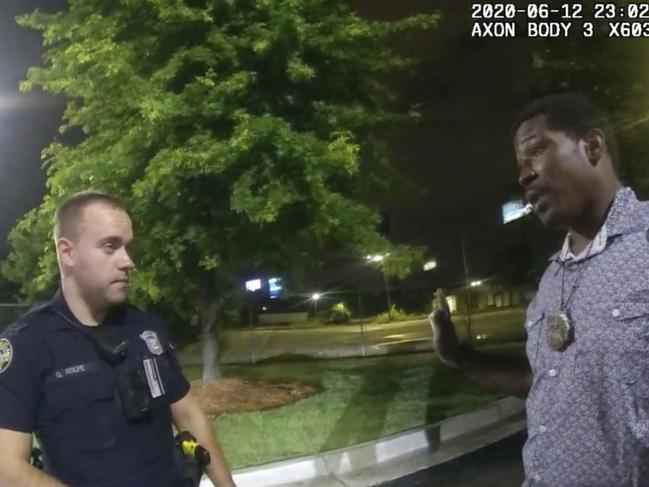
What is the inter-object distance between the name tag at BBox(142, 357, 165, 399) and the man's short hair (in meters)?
1.27

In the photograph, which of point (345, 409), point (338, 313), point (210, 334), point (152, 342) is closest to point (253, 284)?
point (210, 334)

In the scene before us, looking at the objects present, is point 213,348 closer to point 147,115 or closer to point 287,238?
point 287,238

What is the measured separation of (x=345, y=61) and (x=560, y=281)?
27.1 feet

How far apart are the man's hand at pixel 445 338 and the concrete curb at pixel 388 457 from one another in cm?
470

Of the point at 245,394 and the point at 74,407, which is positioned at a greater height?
the point at 74,407

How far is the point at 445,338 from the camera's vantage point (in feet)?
6.79

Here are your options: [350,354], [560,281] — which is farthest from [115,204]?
[350,354]

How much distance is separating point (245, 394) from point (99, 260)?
27.0ft

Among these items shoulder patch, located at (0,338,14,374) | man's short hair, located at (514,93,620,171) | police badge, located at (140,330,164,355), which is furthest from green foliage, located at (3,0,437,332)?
man's short hair, located at (514,93,620,171)

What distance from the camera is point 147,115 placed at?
328 inches

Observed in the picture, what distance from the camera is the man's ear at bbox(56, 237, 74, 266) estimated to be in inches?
89.5

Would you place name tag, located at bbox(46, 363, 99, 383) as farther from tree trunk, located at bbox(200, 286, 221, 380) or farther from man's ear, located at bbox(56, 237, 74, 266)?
tree trunk, located at bbox(200, 286, 221, 380)

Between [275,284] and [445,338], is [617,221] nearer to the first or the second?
[445,338]

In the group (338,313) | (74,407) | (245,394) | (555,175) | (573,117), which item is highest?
(573,117)
